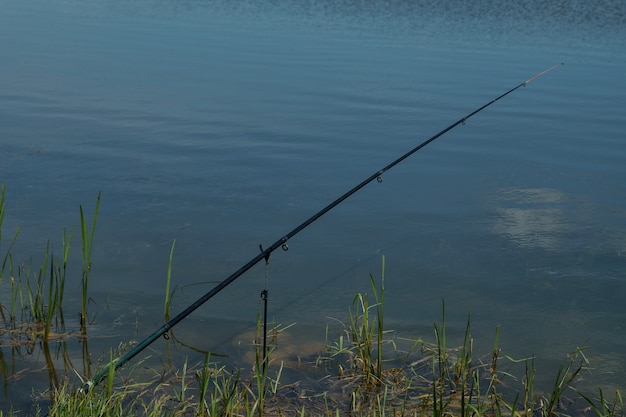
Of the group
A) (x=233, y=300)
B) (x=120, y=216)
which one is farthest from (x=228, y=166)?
(x=233, y=300)

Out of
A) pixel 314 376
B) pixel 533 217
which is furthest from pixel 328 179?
pixel 314 376

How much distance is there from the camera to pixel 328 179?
28.2 feet

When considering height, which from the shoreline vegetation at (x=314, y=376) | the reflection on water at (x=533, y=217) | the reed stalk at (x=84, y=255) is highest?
the reed stalk at (x=84, y=255)

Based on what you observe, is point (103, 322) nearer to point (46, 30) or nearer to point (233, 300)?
point (233, 300)

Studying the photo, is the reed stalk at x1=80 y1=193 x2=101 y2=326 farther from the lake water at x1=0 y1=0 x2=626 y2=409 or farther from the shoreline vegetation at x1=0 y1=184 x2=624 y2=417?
the lake water at x1=0 y1=0 x2=626 y2=409

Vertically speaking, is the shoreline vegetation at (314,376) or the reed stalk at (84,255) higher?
the reed stalk at (84,255)

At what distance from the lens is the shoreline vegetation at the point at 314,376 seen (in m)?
4.30

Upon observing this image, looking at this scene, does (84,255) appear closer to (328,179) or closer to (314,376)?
(314,376)

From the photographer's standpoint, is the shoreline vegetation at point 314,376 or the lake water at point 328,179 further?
the lake water at point 328,179

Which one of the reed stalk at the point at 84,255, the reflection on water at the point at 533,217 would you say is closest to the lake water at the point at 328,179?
the reflection on water at the point at 533,217

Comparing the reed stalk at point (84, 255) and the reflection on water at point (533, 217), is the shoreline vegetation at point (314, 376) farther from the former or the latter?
the reflection on water at point (533, 217)

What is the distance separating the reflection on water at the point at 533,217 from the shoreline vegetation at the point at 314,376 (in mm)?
1904

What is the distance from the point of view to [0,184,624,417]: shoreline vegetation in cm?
430

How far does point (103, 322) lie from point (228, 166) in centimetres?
374
